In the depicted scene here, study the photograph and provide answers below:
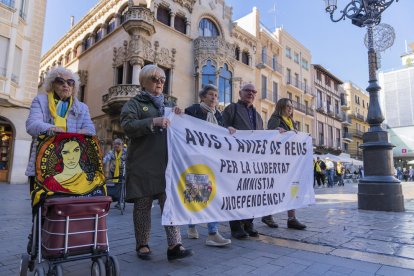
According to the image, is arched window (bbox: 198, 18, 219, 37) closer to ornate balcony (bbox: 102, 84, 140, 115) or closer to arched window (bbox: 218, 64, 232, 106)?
arched window (bbox: 218, 64, 232, 106)

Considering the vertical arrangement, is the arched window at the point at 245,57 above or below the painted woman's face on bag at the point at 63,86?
above

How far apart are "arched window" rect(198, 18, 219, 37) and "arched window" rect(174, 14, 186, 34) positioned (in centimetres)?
160

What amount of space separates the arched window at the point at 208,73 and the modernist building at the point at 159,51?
73mm

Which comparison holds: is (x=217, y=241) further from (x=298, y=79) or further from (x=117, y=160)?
(x=298, y=79)

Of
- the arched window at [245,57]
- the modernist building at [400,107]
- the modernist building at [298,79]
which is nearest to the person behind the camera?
the arched window at [245,57]

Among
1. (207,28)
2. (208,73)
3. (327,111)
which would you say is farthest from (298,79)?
(208,73)

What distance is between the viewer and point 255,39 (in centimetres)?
Result: 2895

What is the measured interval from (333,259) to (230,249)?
1155mm

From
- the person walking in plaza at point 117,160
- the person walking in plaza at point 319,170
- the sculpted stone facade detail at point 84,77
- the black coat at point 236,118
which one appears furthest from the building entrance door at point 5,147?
the person walking in plaza at point 319,170

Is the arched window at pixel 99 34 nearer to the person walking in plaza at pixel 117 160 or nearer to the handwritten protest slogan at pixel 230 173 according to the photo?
the person walking in plaza at pixel 117 160

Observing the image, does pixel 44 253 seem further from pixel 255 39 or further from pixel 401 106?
pixel 401 106

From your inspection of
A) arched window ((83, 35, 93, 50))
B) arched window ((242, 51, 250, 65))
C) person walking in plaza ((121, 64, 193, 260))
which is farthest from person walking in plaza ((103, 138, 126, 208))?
arched window ((242, 51, 250, 65))

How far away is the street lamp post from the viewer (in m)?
7.35

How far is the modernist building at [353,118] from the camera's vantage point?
4862 centimetres
